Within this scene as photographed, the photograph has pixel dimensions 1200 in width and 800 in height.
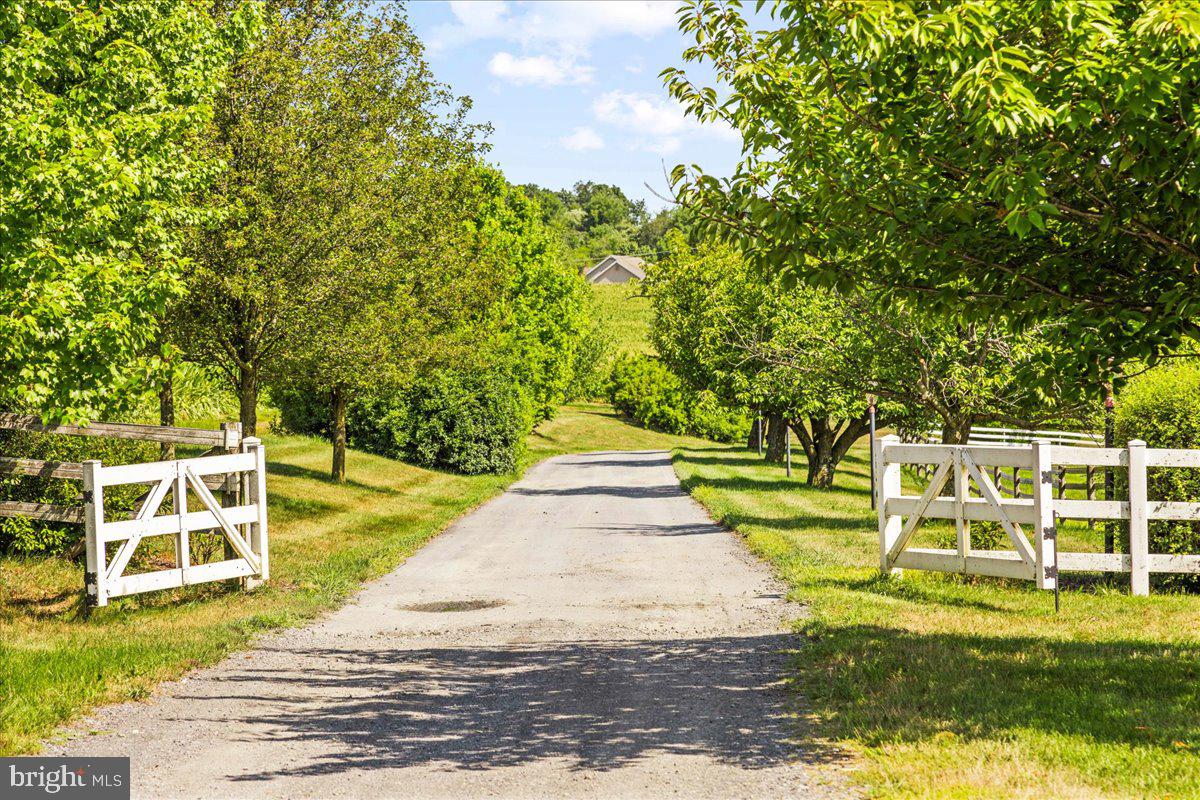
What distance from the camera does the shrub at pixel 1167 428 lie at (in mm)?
13328

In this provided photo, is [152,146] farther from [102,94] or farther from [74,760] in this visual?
[74,760]

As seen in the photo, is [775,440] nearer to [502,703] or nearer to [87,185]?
[87,185]

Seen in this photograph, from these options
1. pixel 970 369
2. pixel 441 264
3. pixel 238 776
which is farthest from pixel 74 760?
pixel 441 264

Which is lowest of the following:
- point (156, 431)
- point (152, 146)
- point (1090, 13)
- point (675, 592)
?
point (675, 592)

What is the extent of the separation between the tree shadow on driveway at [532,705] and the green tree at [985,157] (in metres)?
3.46

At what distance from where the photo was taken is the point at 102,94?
12.5 m

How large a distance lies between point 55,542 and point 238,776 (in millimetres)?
8383

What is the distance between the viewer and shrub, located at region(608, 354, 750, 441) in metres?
76.9

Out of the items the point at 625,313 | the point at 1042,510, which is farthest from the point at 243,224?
the point at 625,313

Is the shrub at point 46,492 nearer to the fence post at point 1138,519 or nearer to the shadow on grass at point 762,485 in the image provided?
the fence post at point 1138,519

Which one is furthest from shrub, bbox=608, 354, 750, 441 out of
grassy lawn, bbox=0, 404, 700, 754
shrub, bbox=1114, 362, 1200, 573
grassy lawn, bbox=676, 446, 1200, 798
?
grassy lawn, bbox=676, 446, 1200, 798

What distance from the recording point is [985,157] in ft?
21.6

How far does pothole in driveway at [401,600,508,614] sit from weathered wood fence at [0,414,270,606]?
217 centimetres

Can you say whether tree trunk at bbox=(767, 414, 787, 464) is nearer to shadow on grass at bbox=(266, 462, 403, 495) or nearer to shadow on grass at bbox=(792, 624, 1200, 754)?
shadow on grass at bbox=(266, 462, 403, 495)
